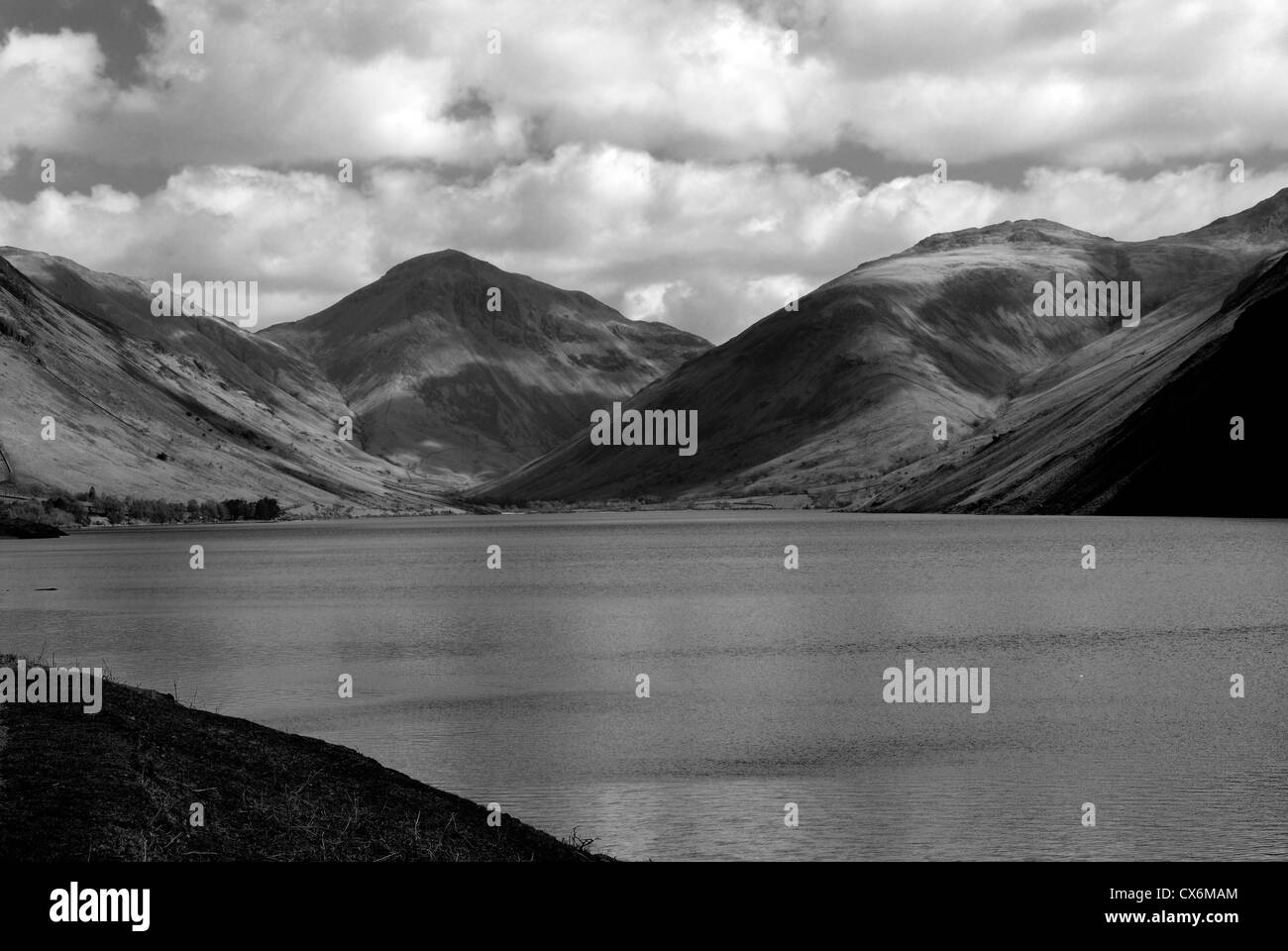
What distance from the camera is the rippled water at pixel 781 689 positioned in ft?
104

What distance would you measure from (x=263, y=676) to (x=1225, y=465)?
571 feet

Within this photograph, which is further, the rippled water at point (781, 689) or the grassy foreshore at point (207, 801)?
the rippled water at point (781, 689)

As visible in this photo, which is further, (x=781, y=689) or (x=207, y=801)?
(x=781, y=689)

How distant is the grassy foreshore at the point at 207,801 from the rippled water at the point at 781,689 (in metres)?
4.02

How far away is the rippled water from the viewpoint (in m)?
31.8

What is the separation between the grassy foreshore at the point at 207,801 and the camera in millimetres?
21531

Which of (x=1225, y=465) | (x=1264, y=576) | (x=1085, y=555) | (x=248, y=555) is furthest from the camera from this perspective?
(x=1225, y=465)

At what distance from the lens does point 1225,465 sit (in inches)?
7854

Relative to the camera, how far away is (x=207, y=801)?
2519 centimetres

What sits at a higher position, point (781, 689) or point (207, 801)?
point (781, 689)

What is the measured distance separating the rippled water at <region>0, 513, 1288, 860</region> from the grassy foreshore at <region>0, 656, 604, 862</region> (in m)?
4.02

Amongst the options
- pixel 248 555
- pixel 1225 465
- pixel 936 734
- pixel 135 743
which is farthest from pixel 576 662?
pixel 1225 465

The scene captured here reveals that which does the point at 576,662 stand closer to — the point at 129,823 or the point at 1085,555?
the point at 129,823

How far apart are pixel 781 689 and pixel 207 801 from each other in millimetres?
31804
